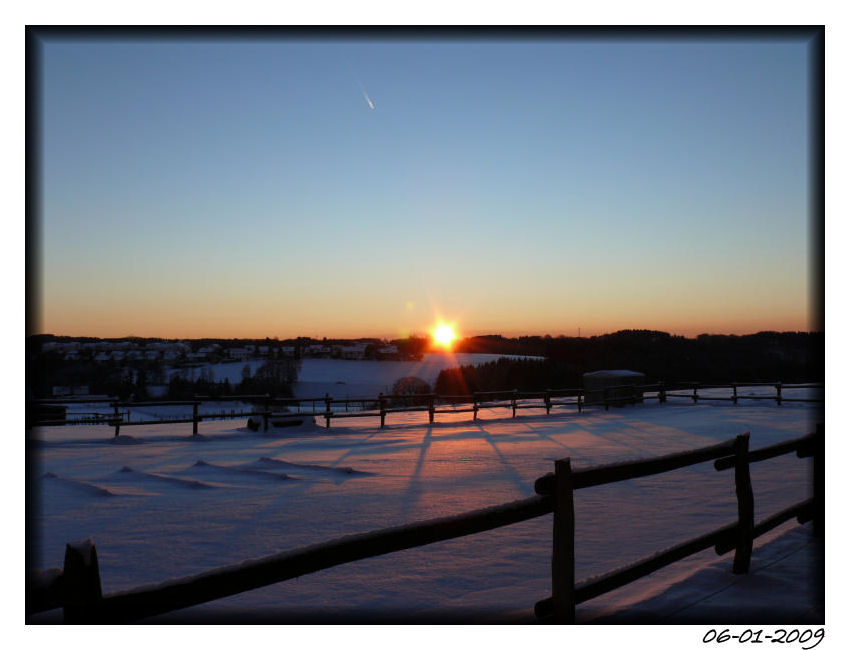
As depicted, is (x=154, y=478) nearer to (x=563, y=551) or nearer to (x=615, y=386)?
(x=563, y=551)

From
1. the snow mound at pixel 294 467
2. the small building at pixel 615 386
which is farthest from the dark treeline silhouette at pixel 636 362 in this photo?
the snow mound at pixel 294 467

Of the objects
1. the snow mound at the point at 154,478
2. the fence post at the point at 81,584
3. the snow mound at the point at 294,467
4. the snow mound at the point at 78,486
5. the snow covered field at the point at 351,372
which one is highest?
the fence post at the point at 81,584

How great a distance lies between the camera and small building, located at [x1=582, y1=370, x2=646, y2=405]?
26344 millimetres

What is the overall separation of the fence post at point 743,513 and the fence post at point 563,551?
191 cm

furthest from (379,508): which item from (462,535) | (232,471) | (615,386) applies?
(615,386)

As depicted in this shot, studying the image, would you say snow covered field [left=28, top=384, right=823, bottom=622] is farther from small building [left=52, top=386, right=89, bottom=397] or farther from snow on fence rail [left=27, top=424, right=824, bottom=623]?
small building [left=52, top=386, right=89, bottom=397]

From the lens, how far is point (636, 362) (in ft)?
144

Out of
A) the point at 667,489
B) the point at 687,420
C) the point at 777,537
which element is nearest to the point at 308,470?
the point at 667,489

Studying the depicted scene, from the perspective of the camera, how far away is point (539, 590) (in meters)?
5.33

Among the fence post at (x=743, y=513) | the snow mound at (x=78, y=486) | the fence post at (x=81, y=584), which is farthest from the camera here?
the snow mound at (x=78, y=486)

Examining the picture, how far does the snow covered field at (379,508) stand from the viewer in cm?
509

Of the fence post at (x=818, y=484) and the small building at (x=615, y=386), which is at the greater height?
the fence post at (x=818, y=484)

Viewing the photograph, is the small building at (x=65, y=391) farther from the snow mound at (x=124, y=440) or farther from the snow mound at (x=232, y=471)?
the snow mound at (x=232, y=471)
